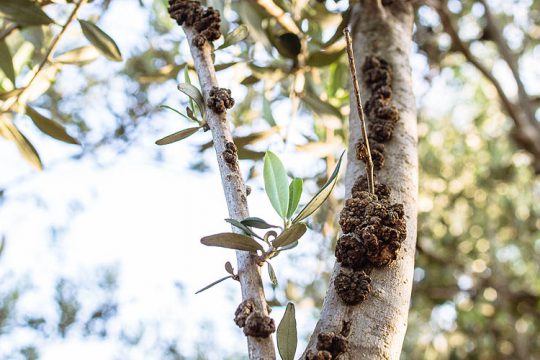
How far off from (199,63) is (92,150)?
4.04 feet

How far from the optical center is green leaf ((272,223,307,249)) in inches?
26.5

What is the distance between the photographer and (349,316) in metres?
0.67

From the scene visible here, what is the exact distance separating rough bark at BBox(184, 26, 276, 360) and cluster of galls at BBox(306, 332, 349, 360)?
0.04 meters

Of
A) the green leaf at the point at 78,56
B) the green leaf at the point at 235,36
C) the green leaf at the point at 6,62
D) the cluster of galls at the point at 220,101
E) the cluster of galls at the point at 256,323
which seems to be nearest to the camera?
the cluster of galls at the point at 256,323

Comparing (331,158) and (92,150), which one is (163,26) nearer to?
(92,150)

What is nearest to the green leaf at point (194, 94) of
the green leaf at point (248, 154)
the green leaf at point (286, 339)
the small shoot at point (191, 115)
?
the small shoot at point (191, 115)

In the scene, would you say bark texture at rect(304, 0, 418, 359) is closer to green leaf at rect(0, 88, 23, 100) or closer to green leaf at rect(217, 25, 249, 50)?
green leaf at rect(217, 25, 249, 50)

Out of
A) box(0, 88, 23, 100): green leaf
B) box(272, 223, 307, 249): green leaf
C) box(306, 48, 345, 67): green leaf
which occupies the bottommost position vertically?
box(272, 223, 307, 249): green leaf

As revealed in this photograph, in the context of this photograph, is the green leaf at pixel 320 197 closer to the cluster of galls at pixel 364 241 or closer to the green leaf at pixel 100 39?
the cluster of galls at pixel 364 241

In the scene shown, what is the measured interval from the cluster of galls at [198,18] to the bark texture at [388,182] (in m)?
0.22

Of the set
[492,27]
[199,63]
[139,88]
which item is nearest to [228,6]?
[199,63]

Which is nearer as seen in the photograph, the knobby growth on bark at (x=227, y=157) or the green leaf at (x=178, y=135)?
the knobby growth on bark at (x=227, y=157)

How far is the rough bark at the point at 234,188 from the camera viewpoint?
609mm

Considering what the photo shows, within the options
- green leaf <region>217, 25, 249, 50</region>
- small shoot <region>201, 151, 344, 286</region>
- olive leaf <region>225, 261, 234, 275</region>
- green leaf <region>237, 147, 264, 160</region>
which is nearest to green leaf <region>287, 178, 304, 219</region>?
small shoot <region>201, 151, 344, 286</region>
